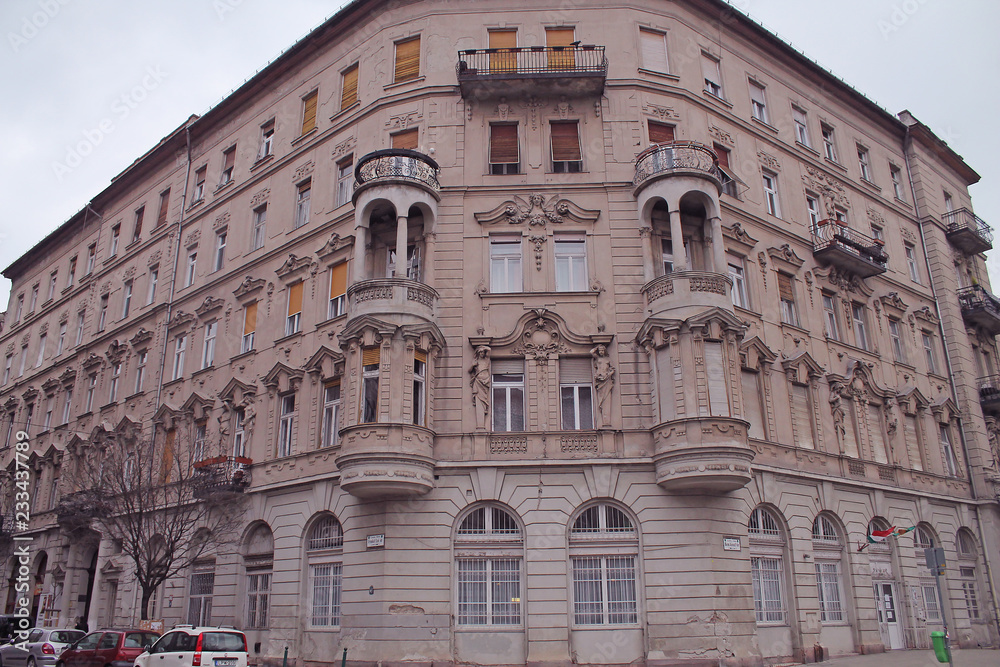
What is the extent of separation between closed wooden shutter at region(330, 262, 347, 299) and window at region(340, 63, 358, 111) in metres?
6.44

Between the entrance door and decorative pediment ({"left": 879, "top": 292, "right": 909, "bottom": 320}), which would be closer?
the entrance door

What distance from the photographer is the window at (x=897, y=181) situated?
1334 inches

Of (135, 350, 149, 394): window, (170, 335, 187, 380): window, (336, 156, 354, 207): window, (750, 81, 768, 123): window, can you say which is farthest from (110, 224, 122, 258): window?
(750, 81, 768, 123): window

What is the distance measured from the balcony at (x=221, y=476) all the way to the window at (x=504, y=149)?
13.2 metres

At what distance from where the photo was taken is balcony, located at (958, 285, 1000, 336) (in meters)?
33.9

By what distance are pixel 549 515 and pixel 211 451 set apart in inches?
552

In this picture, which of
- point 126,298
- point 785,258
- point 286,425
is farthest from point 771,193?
point 126,298

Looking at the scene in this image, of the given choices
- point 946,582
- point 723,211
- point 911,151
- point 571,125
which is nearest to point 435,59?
point 571,125

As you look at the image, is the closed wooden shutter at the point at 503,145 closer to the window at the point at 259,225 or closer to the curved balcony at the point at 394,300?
the curved balcony at the point at 394,300

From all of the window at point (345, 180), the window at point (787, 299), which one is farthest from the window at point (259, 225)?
the window at point (787, 299)

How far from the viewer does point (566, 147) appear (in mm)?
24188

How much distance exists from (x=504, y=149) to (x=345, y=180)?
6164 millimetres

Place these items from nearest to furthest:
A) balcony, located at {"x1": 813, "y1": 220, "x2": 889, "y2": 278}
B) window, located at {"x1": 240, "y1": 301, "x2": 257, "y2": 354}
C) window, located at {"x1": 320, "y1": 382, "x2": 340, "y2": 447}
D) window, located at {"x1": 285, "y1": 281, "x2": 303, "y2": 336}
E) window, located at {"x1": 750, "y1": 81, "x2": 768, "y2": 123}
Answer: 1. window, located at {"x1": 320, "y1": 382, "x2": 340, "y2": 447}
2. window, located at {"x1": 285, "y1": 281, "x2": 303, "y2": 336}
3. balcony, located at {"x1": 813, "y1": 220, "x2": 889, "y2": 278}
4. window, located at {"x1": 240, "y1": 301, "x2": 257, "y2": 354}
5. window, located at {"x1": 750, "y1": 81, "x2": 768, "y2": 123}

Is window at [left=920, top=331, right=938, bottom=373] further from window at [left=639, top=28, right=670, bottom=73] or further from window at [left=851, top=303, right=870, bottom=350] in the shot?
window at [left=639, top=28, right=670, bottom=73]
